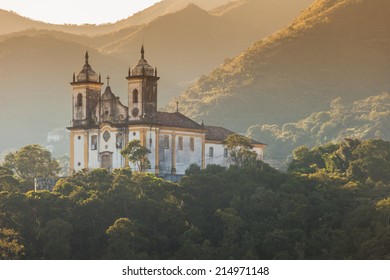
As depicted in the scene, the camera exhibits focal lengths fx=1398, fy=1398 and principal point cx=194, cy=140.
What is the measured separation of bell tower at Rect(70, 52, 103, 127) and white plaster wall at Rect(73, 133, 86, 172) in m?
1.01

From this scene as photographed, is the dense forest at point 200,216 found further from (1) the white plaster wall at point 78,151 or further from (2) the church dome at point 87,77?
(2) the church dome at point 87,77

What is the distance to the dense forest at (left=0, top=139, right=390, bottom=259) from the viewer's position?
82500 mm

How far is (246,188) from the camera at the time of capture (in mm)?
92562

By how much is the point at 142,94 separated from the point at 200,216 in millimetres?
12897

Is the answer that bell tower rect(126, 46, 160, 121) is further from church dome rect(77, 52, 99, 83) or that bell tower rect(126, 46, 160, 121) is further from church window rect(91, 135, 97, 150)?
church dome rect(77, 52, 99, 83)

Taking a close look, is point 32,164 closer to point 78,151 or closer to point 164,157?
point 78,151

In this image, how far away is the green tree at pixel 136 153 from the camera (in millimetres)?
94312

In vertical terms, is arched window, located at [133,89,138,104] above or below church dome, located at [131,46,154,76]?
below

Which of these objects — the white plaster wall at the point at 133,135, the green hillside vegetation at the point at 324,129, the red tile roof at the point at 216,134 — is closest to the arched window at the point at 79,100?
the white plaster wall at the point at 133,135

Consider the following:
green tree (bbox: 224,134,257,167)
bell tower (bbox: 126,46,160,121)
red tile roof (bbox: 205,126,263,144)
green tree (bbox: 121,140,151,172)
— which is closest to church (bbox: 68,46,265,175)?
bell tower (bbox: 126,46,160,121)

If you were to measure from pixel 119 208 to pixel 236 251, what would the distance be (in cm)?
975

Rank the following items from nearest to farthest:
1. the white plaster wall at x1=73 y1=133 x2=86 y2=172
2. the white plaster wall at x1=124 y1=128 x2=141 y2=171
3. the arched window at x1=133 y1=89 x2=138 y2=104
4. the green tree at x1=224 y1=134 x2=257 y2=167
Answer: the white plaster wall at x1=124 y1=128 x2=141 y2=171
the arched window at x1=133 y1=89 x2=138 y2=104
the white plaster wall at x1=73 y1=133 x2=86 y2=172
the green tree at x1=224 y1=134 x2=257 y2=167

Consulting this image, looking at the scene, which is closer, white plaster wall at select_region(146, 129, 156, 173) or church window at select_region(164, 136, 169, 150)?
white plaster wall at select_region(146, 129, 156, 173)

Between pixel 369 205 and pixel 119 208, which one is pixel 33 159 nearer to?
pixel 119 208
